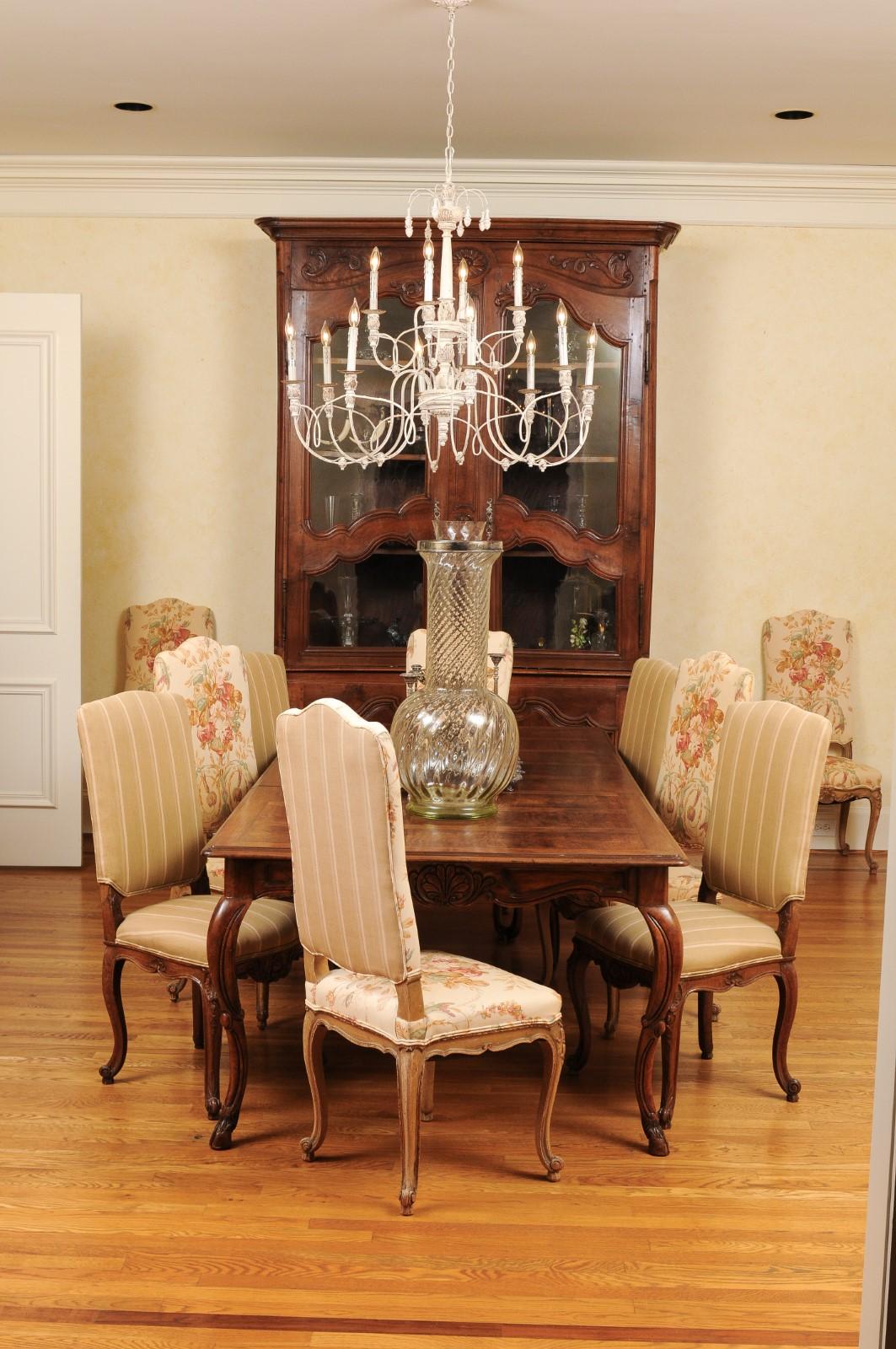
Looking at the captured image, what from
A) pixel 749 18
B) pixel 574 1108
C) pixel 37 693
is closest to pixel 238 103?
pixel 749 18

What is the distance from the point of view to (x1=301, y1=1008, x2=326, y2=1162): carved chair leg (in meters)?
2.71

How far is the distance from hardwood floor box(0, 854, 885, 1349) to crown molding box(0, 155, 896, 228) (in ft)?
10.8

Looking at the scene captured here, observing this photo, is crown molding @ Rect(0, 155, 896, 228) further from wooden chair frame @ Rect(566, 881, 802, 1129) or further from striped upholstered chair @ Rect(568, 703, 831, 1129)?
wooden chair frame @ Rect(566, 881, 802, 1129)

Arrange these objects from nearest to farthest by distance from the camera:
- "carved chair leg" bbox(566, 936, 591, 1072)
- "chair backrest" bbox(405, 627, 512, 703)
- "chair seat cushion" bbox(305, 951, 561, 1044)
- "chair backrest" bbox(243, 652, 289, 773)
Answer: "chair seat cushion" bbox(305, 951, 561, 1044) → "carved chair leg" bbox(566, 936, 591, 1072) → "chair backrest" bbox(243, 652, 289, 773) → "chair backrest" bbox(405, 627, 512, 703)

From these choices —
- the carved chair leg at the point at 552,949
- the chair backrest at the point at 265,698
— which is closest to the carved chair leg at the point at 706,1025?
the carved chair leg at the point at 552,949

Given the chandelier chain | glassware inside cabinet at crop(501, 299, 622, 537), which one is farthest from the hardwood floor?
the chandelier chain

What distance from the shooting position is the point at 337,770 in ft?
8.11

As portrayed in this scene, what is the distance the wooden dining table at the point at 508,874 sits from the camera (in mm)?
2705

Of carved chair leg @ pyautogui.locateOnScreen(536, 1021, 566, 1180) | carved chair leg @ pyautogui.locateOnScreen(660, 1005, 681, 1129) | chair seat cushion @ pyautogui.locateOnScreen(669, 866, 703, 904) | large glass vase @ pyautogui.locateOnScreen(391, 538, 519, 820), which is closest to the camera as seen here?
carved chair leg @ pyautogui.locateOnScreen(536, 1021, 566, 1180)

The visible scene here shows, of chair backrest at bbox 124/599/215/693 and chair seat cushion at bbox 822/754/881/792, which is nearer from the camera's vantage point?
chair seat cushion at bbox 822/754/881/792

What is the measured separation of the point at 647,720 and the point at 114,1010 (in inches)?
75.7

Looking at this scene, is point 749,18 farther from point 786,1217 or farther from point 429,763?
point 786,1217

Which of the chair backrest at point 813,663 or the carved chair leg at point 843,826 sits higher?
the chair backrest at point 813,663

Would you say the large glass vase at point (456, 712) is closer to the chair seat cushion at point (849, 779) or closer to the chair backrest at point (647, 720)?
the chair backrest at point (647, 720)
